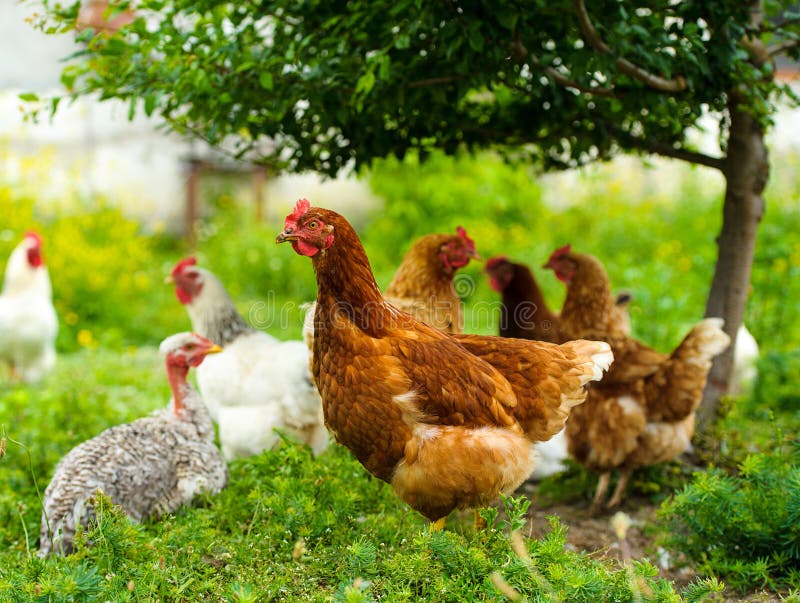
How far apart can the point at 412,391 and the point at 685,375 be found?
5.09 feet

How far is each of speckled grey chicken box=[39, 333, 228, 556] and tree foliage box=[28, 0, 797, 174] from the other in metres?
1.23

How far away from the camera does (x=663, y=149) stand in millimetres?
3732

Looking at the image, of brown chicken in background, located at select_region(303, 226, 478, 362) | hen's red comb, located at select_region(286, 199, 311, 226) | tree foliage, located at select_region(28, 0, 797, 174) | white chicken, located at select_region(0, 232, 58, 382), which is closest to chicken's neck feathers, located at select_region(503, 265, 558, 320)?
brown chicken in background, located at select_region(303, 226, 478, 362)

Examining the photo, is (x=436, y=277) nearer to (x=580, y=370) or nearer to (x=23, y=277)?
(x=580, y=370)

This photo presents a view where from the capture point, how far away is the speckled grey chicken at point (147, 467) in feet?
9.01

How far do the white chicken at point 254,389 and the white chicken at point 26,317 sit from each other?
2230mm

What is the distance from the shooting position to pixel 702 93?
312cm

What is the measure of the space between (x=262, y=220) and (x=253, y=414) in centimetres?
780

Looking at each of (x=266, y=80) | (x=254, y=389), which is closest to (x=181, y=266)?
(x=254, y=389)

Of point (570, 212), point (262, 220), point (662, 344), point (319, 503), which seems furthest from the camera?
point (262, 220)

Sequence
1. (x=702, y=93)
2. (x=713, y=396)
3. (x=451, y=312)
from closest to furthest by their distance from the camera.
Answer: (x=702, y=93)
(x=451, y=312)
(x=713, y=396)

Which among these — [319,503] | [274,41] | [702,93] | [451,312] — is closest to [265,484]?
[319,503]

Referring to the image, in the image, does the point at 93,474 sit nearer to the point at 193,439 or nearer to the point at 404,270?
the point at 193,439

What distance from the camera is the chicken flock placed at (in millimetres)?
2480
